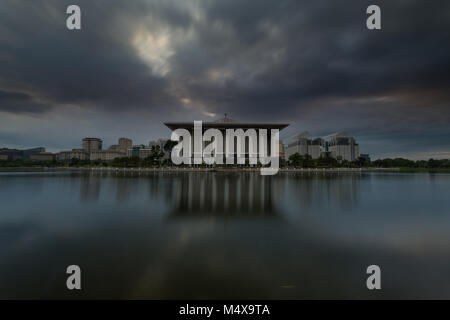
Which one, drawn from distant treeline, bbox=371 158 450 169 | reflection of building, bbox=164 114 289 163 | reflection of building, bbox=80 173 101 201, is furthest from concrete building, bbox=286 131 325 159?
reflection of building, bbox=80 173 101 201

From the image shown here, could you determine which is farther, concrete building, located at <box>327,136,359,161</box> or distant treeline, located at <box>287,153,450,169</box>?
concrete building, located at <box>327,136,359,161</box>

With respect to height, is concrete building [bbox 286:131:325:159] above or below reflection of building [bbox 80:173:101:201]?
above

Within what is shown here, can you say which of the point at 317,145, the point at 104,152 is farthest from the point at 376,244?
the point at 104,152

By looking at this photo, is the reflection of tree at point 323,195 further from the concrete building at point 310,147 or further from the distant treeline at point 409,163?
the concrete building at point 310,147

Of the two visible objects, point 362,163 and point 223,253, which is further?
point 362,163

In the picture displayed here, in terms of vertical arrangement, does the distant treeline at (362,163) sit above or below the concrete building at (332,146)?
below

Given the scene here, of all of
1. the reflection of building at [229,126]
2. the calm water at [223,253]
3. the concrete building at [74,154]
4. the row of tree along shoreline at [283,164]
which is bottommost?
the calm water at [223,253]

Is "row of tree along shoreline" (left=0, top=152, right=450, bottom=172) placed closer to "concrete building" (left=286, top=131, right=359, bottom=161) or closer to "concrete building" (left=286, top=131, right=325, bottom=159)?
"concrete building" (left=286, top=131, right=359, bottom=161)

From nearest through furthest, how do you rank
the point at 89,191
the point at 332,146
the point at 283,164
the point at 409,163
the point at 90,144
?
the point at 89,191, the point at 283,164, the point at 409,163, the point at 332,146, the point at 90,144

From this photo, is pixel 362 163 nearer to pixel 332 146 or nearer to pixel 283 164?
pixel 332 146

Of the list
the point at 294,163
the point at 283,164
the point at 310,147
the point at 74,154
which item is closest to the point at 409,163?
the point at 310,147

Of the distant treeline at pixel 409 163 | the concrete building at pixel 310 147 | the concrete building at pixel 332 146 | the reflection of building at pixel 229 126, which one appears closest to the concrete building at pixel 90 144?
the reflection of building at pixel 229 126

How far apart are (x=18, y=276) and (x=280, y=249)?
17.4 ft
